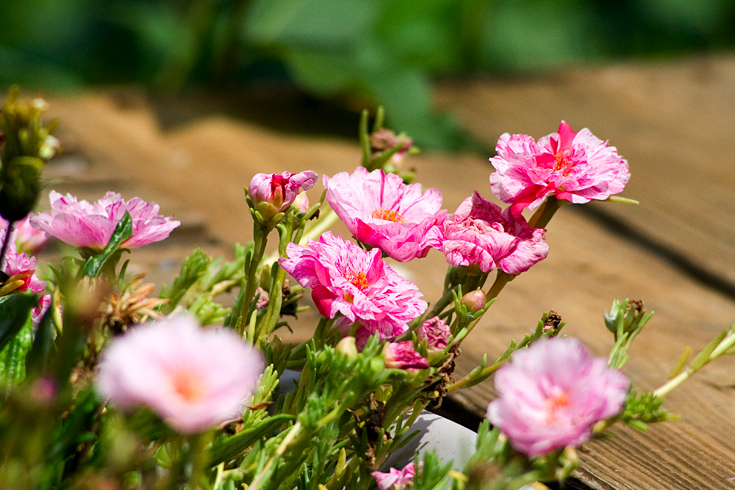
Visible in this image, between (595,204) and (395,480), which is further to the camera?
(595,204)

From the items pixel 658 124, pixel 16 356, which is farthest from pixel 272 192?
pixel 658 124

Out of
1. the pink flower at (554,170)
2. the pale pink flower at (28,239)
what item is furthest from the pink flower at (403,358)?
the pale pink flower at (28,239)

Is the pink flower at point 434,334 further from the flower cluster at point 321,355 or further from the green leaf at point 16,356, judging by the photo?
the green leaf at point 16,356

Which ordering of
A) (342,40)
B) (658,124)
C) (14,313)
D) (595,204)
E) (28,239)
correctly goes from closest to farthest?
(14,313) < (28,239) < (595,204) < (658,124) < (342,40)

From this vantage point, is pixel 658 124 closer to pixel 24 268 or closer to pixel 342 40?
pixel 342 40

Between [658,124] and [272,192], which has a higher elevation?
[272,192]

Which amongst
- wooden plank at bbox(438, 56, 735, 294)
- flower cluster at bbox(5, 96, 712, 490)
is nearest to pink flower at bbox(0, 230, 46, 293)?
flower cluster at bbox(5, 96, 712, 490)

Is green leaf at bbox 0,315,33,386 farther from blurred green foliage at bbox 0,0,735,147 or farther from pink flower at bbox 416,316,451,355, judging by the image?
blurred green foliage at bbox 0,0,735,147

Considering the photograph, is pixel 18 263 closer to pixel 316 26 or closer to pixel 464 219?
pixel 464 219
